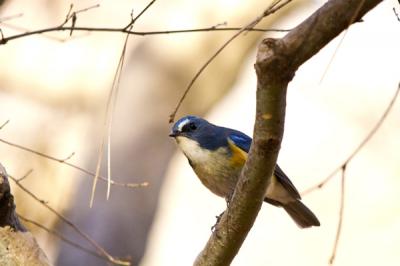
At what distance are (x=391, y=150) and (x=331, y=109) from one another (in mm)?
578

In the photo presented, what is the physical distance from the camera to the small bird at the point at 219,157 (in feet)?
9.80

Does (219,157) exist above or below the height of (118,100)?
below

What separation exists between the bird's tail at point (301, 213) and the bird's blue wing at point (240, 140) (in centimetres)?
37

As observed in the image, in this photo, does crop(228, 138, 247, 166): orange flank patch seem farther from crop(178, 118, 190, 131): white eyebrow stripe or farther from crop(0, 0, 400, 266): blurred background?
crop(0, 0, 400, 266): blurred background

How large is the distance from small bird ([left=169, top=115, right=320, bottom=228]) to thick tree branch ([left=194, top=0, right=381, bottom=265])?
3.38ft

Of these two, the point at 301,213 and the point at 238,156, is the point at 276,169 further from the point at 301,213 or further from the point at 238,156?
the point at 301,213

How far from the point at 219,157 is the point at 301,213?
509mm

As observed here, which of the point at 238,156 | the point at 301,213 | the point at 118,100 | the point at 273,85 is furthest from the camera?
the point at 118,100

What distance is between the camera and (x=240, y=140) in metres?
3.08

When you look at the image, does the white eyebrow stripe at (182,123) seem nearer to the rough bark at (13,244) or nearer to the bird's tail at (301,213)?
the bird's tail at (301,213)

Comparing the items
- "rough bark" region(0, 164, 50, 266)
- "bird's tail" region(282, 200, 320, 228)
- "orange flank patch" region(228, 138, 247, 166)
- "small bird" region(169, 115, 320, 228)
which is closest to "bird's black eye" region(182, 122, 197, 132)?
"small bird" region(169, 115, 320, 228)

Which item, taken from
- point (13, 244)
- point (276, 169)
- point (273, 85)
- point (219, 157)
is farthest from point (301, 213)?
point (273, 85)

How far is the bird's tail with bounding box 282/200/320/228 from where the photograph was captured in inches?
131

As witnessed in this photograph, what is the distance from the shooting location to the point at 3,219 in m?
2.30
